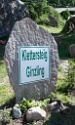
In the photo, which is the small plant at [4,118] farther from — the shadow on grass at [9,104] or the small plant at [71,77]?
the small plant at [71,77]

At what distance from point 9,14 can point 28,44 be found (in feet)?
25.4

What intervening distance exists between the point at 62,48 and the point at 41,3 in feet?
33.7

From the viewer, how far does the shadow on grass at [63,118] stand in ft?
15.5

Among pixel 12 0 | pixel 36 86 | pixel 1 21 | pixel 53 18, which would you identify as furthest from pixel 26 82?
pixel 53 18

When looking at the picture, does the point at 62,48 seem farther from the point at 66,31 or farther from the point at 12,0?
the point at 66,31

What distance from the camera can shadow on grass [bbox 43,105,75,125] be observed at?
15.5 feet

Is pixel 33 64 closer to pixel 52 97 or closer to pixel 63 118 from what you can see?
pixel 52 97

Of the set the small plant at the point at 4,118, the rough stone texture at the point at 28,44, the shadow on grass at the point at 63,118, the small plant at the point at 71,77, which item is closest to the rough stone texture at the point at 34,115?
the shadow on grass at the point at 63,118

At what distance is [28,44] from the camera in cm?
521

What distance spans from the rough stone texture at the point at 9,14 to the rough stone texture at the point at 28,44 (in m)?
6.56

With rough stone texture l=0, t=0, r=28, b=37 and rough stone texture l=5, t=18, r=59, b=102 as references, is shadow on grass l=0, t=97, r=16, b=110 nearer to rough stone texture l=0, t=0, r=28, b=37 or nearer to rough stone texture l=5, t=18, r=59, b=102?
rough stone texture l=5, t=18, r=59, b=102

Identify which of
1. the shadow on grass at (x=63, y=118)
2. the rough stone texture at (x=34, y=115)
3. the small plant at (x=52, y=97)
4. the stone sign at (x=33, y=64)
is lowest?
the shadow on grass at (x=63, y=118)

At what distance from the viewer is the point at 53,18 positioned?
22.4 metres

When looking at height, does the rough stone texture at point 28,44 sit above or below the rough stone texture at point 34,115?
above
